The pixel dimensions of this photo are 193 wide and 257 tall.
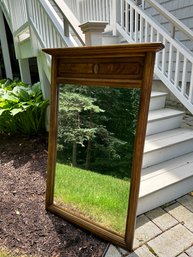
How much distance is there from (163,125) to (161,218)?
116 centimetres

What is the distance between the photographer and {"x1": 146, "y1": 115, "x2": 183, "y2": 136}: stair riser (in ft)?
8.71

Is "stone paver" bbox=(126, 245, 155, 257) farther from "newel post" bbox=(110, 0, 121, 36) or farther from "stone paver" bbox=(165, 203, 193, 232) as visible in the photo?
"newel post" bbox=(110, 0, 121, 36)

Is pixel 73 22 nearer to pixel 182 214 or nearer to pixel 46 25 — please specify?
pixel 46 25

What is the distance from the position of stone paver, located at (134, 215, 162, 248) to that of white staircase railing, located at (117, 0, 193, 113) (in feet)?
4.74

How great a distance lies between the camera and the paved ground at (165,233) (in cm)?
164

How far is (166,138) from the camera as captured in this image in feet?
8.46

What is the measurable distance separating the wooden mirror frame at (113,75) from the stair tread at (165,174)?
1.46ft

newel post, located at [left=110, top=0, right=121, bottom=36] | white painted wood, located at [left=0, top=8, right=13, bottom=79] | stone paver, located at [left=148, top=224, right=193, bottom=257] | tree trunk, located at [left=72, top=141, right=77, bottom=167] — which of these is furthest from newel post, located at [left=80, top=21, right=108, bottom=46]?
white painted wood, located at [left=0, top=8, right=13, bottom=79]

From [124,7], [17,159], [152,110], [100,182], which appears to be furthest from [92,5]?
[100,182]

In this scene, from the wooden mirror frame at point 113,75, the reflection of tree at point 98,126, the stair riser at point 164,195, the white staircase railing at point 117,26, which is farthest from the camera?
the white staircase railing at point 117,26

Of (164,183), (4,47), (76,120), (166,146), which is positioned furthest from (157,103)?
(4,47)

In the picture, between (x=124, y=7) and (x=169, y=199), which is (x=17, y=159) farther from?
(x=124, y=7)

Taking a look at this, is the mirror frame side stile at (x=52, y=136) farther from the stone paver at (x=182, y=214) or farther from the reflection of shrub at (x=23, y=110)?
the reflection of shrub at (x=23, y=110)

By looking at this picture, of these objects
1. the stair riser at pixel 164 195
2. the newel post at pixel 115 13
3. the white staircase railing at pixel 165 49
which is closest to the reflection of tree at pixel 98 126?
the stair riser at pixel 164 195
